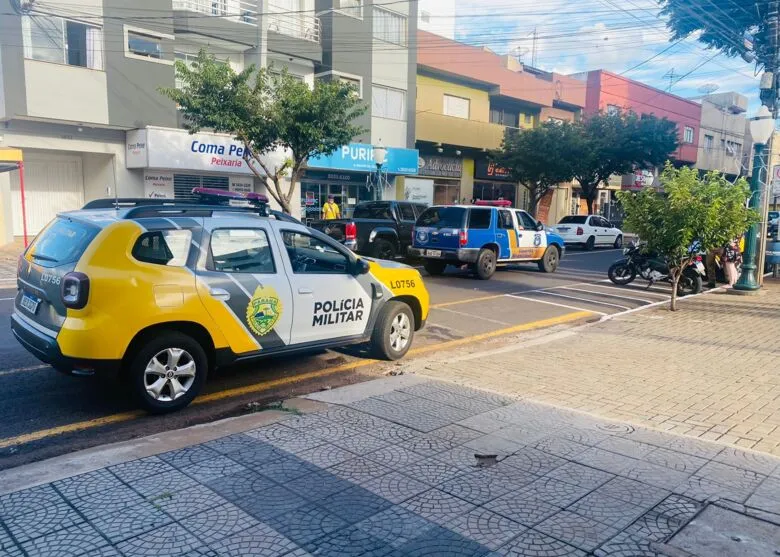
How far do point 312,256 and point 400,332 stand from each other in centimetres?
156

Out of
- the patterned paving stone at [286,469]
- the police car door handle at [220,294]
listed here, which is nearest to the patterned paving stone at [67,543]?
the patterned paving stone at [286,469]

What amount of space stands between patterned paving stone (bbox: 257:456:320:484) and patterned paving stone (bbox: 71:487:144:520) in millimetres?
783

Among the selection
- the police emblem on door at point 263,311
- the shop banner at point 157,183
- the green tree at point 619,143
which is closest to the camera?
the police emblem on door at point 263,311

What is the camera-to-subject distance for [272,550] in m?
3.13

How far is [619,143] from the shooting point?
1240 inches

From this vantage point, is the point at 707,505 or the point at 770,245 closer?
the point at 707,505

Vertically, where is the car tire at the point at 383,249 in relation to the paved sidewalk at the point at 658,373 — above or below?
above

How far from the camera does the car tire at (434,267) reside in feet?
52.1

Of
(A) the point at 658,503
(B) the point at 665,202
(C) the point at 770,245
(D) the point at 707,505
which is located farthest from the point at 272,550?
(C) the point at 770,245

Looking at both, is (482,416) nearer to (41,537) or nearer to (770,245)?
(41,537)

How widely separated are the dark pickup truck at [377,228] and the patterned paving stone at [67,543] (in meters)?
11.9

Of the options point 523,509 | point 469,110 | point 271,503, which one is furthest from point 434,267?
point 469,110

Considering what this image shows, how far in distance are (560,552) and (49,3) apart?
779 inches

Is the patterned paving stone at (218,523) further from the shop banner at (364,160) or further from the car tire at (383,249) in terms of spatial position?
the shop banner at (364,160)
